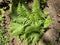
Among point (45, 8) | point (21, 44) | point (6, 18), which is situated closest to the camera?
point (21, 44)

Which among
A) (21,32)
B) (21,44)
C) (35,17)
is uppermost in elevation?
(35,17)

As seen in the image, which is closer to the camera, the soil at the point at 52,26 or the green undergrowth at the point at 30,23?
the soil at the point at 52,26

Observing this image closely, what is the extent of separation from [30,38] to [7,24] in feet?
3.54

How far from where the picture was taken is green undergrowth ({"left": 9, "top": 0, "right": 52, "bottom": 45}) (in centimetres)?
434

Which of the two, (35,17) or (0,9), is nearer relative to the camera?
(35,17)

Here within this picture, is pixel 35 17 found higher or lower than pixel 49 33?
higher

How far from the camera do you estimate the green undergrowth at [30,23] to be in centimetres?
434

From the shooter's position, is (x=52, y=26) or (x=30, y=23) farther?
(x=30, y=23)

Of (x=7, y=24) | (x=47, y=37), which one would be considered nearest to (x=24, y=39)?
(x=47, y=37)

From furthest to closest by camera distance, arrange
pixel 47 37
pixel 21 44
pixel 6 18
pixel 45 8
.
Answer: pixel 6 18 < pixel 45 8 < pixel 21 44 < pixel 47 37

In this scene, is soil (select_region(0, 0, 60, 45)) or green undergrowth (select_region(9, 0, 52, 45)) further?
green undergrowth (select_region(9, 0, 52, 45))

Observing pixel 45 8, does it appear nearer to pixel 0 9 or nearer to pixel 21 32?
pixel 21 32

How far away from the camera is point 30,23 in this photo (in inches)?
179

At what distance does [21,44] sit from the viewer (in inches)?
174
